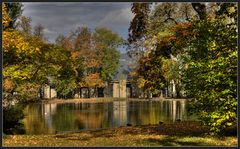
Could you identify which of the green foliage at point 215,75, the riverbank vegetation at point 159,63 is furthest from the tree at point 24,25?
the green foliage at point 215,75

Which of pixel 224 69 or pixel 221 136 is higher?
pixel 224 69

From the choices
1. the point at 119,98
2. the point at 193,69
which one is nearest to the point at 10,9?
the point at 193,69

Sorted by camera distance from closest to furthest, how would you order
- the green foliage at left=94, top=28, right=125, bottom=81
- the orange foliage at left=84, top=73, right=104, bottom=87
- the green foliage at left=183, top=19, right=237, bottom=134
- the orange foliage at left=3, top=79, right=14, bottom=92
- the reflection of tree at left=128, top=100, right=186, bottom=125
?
1. the green foliage at left=183, top=19, right=237, bottom=134
2. the orange foliage at left=3, top=79, right=14, bottom=92
3. the reflection of tree at left=128, top=100, right=186, bottom=125
4. the green foliage at left=94, top=28, right=125, bottom=81
5. the orange foliage at left=84, top=73, right=104, bottom=87

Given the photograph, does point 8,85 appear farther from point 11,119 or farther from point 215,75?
point 215,75

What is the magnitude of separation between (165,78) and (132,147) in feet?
53.0

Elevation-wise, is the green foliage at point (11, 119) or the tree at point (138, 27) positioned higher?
the tree at point (138, 27)

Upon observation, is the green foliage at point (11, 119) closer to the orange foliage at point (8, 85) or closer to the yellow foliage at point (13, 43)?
the orange foliage at point (8, 85)

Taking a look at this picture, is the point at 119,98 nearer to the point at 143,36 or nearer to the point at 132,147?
the point at 143,36

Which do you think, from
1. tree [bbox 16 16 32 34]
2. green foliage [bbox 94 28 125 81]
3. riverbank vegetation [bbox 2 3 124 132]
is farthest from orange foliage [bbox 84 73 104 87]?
tree [bbox 16 16 32 34]

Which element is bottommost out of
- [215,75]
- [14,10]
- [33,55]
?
[215,75]

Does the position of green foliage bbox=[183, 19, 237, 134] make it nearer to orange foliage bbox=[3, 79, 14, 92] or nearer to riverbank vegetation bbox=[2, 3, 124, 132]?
riverbank vegetation bbox=[2, 3, 124, 132]

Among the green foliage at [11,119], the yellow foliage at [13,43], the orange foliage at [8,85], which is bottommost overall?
the green foliage at [11,119]

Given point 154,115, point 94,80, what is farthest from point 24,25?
point 94,80

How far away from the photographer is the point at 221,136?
2055cm
